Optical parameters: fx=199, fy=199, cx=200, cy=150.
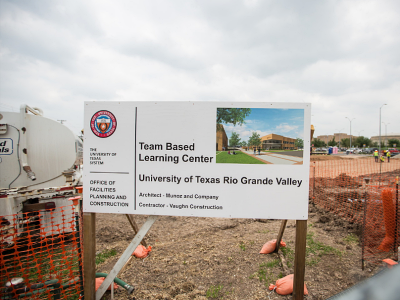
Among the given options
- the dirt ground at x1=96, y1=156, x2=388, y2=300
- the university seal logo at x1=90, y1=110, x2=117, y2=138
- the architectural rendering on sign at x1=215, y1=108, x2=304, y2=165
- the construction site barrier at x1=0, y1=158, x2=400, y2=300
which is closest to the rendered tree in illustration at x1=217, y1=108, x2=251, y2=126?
the architectural rendering on sign at x1=215, y1=108, x2=304, y2=165

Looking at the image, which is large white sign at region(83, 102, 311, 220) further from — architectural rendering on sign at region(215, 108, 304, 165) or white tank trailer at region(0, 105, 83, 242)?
white tank trailer at region(0, 105, 83, 242)

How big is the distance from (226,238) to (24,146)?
5.13 meters

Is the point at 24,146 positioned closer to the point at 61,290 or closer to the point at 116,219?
the point at 116,219

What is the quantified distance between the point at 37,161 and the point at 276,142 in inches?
210

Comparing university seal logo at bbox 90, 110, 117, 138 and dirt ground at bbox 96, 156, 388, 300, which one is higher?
university seal logo at bbox 90, 110, 117, 138

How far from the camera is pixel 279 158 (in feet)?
7.83

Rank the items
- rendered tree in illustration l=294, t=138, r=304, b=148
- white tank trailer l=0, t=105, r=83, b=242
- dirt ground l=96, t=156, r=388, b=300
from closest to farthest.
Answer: rendered tree in illustration l=294, t=138, r=304, b=148
dirt ground l=96, t=156, r=388, b=300
white tank trailer l=0, t=105, r=83, b=242

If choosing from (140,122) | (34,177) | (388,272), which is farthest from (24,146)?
(388,272)

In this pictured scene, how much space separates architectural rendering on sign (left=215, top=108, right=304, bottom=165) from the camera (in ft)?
7.82

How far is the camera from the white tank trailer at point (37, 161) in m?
4.29

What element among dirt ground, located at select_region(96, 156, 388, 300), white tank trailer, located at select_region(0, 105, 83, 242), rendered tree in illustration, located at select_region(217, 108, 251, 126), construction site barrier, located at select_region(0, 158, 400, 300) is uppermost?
rendered tree in illustration, located at select_region(217, 108, 251, 126)

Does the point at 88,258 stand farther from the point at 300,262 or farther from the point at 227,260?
the point at 300,262

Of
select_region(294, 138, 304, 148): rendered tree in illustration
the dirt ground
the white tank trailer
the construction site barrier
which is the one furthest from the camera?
the white tank trailer

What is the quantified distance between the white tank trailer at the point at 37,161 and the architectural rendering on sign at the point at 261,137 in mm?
3923
